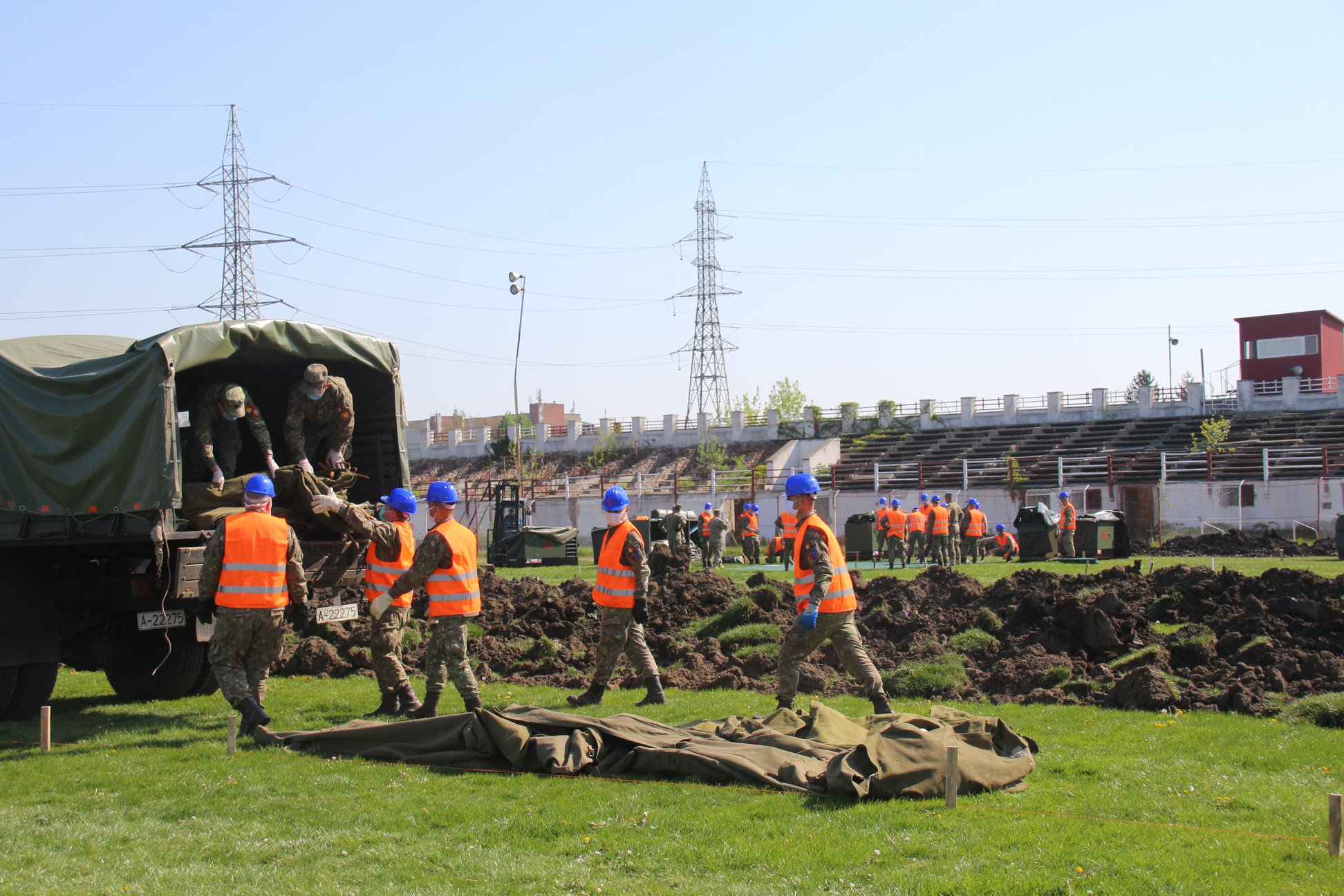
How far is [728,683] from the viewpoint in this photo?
12141 millimetres

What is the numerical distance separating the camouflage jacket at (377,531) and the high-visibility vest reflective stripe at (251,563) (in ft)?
4.28

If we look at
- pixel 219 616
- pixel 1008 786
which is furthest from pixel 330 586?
pixel 1008 786

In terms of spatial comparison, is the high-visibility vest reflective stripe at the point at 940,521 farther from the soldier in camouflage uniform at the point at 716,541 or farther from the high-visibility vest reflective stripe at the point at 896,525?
the soldier in camouflage uniform at the point at 716,541

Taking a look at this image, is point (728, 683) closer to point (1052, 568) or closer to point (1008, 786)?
point (1008, 786)

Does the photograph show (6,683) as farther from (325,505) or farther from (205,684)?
(325,505)

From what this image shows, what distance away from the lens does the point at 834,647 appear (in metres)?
9.49

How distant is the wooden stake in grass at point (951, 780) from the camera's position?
6.53 m

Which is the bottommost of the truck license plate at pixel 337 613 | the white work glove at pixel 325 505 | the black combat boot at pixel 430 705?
the black combat boot at pixel 430 705

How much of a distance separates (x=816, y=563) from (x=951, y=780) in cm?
302

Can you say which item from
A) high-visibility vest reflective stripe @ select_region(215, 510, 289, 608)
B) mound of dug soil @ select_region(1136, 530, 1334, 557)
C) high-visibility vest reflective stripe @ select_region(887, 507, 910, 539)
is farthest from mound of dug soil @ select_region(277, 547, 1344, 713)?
mound of dug soil @ select_region(1136, 530, 1334, 557)

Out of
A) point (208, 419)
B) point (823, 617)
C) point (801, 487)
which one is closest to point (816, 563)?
point (823, 617)

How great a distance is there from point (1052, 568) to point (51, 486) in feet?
64.2

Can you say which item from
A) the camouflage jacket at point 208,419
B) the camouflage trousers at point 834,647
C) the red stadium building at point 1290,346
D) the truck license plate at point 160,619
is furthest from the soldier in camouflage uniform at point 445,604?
the red stadium building at point 1290,346

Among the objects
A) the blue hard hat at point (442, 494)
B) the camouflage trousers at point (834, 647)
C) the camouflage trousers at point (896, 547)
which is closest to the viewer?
the camouflage trousers at point (834, 647)
